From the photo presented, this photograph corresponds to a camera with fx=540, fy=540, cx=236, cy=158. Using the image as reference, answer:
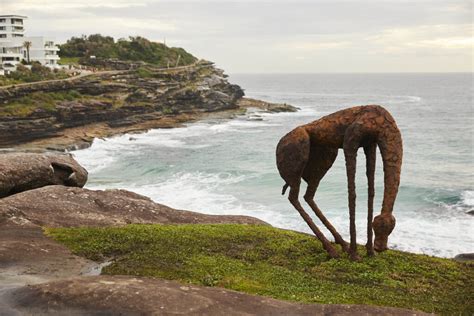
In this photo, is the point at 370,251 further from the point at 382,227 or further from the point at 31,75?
the point at 31,75

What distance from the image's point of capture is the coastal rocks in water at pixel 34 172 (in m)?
20.2

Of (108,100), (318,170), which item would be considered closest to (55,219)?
(318,170)

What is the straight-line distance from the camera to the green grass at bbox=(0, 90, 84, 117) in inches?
2170

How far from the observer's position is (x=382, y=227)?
39.3 ft

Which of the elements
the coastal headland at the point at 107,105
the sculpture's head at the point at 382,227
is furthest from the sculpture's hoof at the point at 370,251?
the coastal headland at the point at 107,105

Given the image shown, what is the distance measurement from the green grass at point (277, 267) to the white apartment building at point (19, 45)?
71.4 meters

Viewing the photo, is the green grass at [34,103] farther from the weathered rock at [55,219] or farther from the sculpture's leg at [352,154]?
the sculpture's leg at [352,154]

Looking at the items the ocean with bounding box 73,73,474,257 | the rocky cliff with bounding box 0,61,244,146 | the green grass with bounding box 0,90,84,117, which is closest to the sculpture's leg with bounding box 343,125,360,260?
the ocean with bounding box 73,73,474,257

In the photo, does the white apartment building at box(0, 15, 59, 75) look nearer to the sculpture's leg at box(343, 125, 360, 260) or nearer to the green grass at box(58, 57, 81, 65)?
the green grass at box(58, 57, 81, 65)

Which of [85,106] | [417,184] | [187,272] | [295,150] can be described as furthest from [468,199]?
[85,106]

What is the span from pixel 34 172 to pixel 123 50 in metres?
80.8

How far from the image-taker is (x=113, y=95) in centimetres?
6888

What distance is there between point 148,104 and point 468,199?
159ft

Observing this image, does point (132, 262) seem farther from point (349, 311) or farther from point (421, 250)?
point (421, 250)
